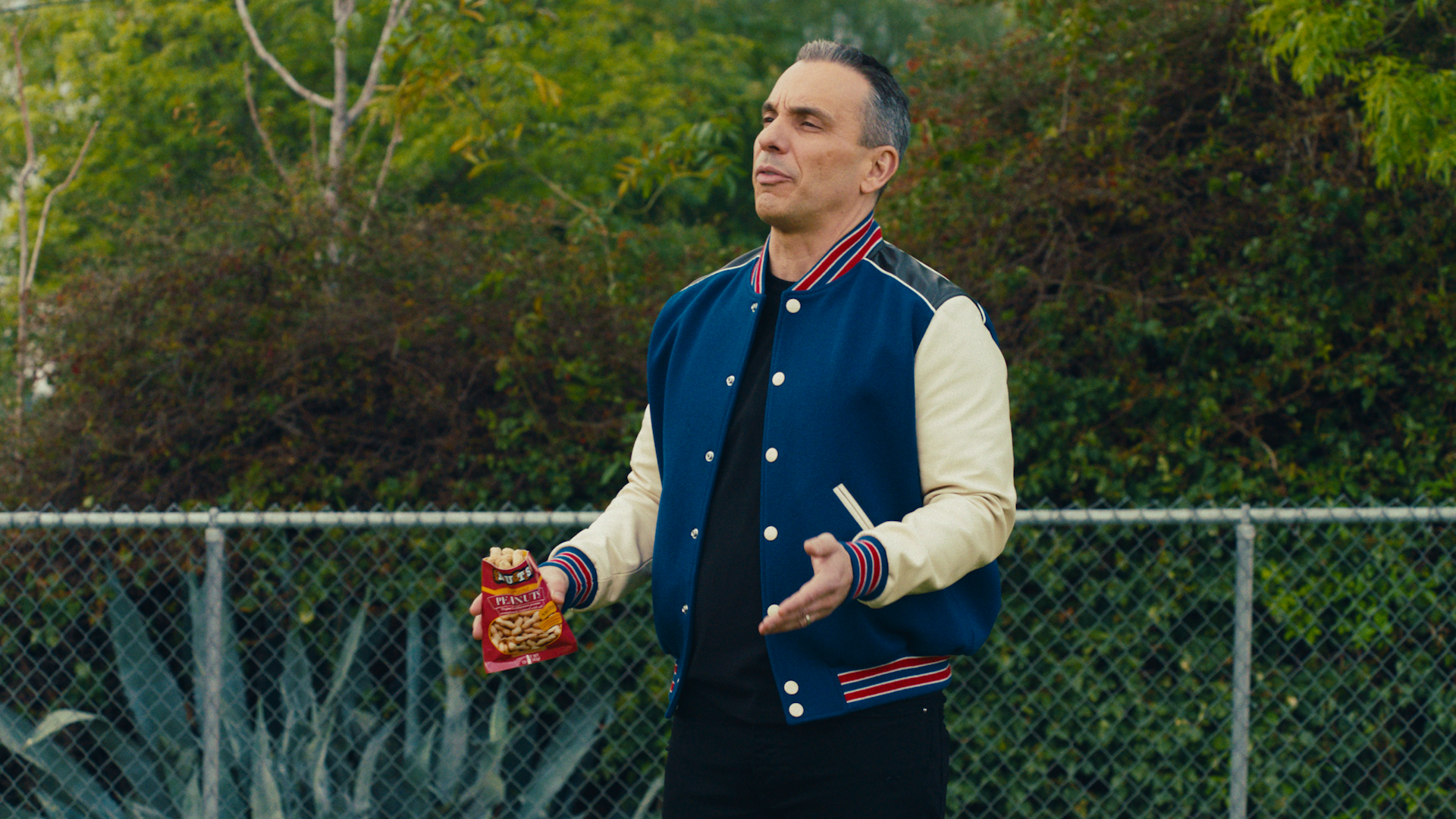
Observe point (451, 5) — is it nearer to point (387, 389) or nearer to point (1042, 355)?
point (387, 389)

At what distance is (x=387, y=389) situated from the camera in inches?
Result: 180

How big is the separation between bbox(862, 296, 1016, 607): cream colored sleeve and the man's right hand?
1.67 feet

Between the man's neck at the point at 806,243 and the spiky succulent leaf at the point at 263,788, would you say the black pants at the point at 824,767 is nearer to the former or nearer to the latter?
the man's neck at the point at 806,243

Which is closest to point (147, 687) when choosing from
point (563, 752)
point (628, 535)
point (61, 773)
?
point (61, 773)

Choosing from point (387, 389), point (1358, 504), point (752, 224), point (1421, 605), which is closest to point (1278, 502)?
point (1358, 504)

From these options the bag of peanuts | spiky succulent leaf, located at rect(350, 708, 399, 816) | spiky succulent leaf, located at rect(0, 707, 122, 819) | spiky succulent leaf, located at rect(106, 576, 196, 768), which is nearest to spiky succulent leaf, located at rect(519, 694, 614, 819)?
spiky succulent leaf, located at rect(350, 708, 399, 816)

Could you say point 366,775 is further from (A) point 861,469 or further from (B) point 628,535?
(A) point 861,469

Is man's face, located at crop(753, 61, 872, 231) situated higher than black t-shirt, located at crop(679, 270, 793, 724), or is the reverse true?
man's face, located at crop(753, 61, 872, 231)

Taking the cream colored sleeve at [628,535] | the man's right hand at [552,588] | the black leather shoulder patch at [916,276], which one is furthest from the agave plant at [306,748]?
the black leather shoulder patch at [916,276]

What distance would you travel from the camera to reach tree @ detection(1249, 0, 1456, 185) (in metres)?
3.46

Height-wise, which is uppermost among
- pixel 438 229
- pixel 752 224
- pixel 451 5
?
pixel 752 224

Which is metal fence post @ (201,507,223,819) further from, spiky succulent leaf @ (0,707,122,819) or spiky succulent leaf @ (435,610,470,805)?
spiky succulent leaf @ (435,610,470,805)

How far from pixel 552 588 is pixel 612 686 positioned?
2349mm

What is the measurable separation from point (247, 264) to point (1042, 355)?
10.3 feet
